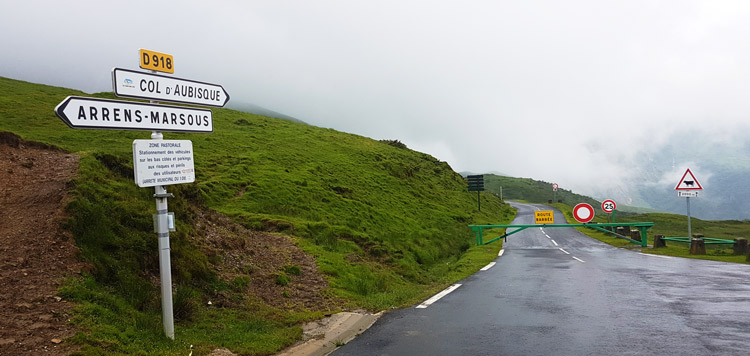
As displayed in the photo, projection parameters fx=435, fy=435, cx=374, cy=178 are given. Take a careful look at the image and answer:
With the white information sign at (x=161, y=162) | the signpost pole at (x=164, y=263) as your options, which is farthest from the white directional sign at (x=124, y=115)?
the signpost pole at (x=164, y=263)

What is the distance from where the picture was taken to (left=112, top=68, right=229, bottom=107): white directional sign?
5.64 m

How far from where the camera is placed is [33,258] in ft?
20.7

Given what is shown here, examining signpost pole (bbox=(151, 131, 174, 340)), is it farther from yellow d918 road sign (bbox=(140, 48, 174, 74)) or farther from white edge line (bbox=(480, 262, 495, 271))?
white edge line (bbox=(480, 262, 495, 271))

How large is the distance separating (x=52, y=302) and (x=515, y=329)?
644 cm

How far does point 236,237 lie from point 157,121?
245 inches

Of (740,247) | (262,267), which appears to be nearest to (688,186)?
(740,247)

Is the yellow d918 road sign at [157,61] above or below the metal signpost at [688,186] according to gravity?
above

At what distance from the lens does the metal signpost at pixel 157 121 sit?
17.8 ft

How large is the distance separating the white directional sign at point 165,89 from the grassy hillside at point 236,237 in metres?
2.83

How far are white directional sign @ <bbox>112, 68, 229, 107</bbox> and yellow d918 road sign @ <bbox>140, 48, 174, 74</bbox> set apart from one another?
12 centimetres

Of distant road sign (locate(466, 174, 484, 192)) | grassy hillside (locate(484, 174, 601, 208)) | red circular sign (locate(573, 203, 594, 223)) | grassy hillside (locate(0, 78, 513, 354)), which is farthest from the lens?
grassy hillside (locate(484, 174, 601, 208))

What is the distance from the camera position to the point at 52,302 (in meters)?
5.58

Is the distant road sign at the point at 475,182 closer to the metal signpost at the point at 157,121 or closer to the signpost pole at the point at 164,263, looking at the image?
the metal signpost at the point at 157,121

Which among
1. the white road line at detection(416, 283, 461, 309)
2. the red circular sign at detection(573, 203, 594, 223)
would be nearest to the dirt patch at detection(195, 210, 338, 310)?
the white road line at detection(416, 283, 461, 309)
